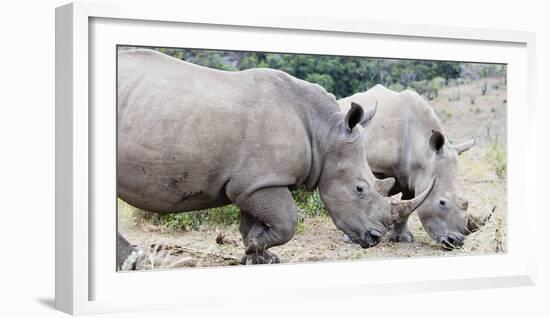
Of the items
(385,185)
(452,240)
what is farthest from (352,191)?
(452,240)

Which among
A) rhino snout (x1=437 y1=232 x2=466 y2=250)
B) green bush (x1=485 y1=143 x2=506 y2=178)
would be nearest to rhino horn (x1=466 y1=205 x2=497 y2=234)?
rhino snout (x1=437 y1=232 x2=466 y2=250)

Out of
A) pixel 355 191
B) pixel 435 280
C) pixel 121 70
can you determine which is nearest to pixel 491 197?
pixel 435 280

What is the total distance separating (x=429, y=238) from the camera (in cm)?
1027

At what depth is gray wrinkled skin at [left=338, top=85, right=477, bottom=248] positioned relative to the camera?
1022 centimetres

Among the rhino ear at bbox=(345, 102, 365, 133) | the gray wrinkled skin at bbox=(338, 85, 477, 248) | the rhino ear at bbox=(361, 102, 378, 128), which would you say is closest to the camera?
the rhino ear at bbox=(345, 102, 365, 133)

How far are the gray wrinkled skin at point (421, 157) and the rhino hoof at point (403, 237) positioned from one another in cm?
26

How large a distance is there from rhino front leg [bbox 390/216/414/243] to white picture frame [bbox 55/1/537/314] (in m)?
0.23

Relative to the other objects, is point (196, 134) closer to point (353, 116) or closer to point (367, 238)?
point (353, 116)

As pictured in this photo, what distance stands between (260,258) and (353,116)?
61.9 inches

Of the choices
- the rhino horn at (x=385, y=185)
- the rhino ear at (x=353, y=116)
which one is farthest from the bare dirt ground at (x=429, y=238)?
the rhino ear at (x=353, y=116)

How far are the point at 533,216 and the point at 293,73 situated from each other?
3076 millimetres

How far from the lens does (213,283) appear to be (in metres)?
8.91

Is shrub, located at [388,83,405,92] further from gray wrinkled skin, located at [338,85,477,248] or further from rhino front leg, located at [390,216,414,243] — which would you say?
rhino front leg, located at [390,216,414,243]

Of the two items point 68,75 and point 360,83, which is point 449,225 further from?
point 68,75
